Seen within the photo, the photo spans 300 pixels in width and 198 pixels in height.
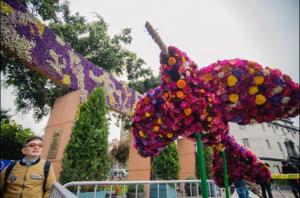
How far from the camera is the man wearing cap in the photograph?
2.52 metres

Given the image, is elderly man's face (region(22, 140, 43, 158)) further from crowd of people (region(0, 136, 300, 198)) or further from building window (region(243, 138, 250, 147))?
building window (region(243, 138, 250, 147))

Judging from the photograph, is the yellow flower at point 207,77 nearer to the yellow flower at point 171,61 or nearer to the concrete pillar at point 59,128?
the yellow flower at point 171,61

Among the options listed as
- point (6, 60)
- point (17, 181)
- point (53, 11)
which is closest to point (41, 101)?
point (6, 60)

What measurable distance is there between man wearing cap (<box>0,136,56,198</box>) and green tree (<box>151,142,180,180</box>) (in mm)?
8310

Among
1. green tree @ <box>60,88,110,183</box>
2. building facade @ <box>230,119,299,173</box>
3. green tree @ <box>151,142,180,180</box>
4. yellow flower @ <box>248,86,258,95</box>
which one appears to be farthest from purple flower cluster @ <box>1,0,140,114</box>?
building facade @ <box>230,119,299,173</box>

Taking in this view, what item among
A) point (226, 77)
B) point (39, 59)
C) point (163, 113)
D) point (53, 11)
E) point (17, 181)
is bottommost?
point (17, 181)

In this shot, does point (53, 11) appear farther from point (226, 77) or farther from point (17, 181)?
point (226, 77)

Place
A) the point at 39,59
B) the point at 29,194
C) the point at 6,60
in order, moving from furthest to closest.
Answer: the point at 6,60 < the point at 39,59 < the point at 29,194

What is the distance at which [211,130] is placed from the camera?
2.05m

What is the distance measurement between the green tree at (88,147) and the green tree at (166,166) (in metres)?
4.07

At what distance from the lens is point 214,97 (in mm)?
2084

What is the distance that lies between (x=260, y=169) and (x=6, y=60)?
13.9m

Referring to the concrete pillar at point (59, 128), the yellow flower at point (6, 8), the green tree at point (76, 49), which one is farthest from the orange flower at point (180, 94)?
the green tree at point (76, 49)

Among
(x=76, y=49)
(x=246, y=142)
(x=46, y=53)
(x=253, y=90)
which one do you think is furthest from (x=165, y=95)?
(x=246, y=142)
